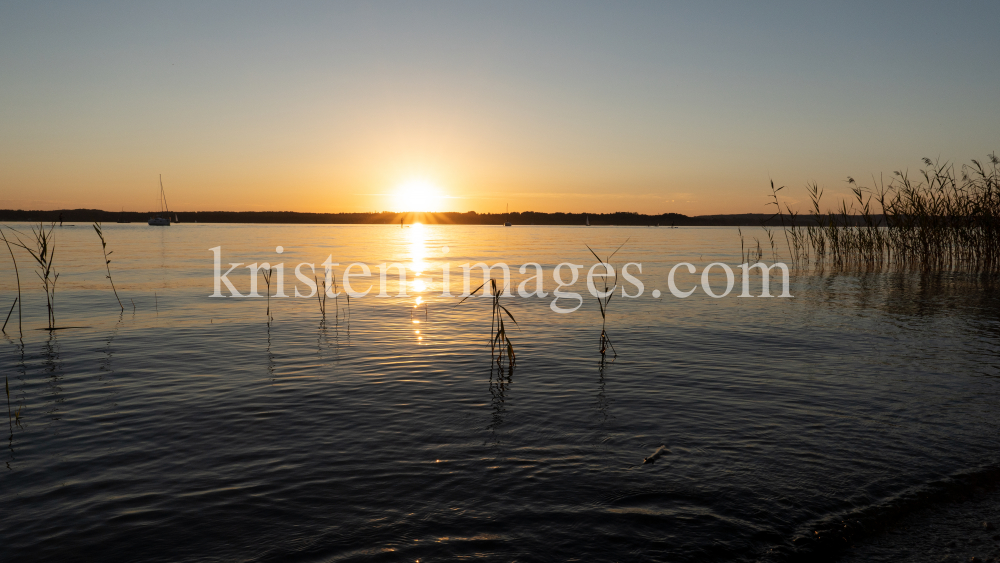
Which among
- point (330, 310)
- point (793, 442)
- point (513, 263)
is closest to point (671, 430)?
point (793, 442)

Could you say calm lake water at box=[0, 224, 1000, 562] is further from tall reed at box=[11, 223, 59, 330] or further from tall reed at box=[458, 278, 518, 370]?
tall reed at box=[11, 223, 59, 330]

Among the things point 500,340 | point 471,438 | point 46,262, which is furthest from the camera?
point 46,262

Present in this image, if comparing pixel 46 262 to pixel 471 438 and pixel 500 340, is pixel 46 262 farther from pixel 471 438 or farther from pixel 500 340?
pixel 471 438

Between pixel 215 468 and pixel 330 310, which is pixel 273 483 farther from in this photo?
pixel 330 310

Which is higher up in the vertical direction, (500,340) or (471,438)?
(500,340)

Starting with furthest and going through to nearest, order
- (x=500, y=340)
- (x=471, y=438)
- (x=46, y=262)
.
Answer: (x=46, y=262) < (x=500, y=340) < (x=471, y=438)

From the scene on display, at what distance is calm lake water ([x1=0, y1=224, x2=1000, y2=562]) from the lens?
201 inches

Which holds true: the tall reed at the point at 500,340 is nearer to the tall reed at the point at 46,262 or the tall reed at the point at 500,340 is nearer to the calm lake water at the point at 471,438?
the calm lake water at the point at 471,438

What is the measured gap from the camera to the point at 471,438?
746 cm

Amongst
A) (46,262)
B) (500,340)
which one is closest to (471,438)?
(500,340)

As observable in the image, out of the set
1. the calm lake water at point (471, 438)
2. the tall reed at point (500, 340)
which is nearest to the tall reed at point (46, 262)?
the calm lake water at point (471, 438)

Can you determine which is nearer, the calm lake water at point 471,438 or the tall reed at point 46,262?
the calm lake water at point 471,438

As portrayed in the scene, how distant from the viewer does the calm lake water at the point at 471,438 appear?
5.11 metres

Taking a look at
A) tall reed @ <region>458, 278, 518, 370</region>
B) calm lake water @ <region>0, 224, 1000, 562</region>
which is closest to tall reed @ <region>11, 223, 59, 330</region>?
calm lake water @ <region>0, 224, 1000, 562</region>
